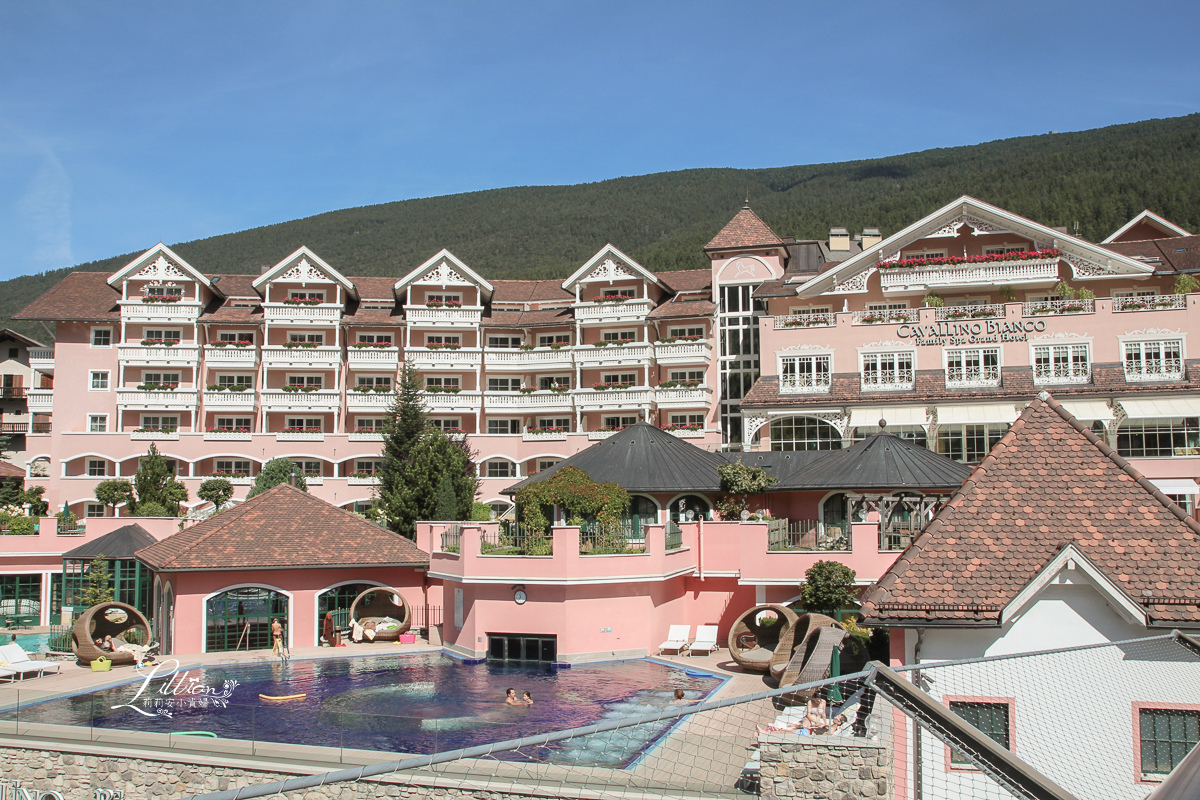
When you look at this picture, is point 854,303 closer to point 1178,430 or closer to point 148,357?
point 1178,430

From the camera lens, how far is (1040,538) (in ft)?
41.4

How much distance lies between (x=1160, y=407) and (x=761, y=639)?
2335 centimetres

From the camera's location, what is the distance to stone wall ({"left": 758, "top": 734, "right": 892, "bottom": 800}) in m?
14.0

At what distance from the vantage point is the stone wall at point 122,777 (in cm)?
1769

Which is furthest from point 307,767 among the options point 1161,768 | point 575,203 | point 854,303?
point 575,203

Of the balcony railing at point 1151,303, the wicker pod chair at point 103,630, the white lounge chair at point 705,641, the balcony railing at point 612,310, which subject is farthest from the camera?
the balcony railing at point 612,310

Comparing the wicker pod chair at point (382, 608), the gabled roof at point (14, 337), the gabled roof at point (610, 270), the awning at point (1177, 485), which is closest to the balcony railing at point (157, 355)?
the gabled roof at point (610, 270)

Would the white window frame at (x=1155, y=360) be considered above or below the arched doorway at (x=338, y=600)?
above

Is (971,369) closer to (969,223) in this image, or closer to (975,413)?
(975,413)

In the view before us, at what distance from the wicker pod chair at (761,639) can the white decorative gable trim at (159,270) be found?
41.3 meters

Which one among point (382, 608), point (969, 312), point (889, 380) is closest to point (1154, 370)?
point (969, 312)

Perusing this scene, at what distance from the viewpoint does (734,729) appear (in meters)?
19.0

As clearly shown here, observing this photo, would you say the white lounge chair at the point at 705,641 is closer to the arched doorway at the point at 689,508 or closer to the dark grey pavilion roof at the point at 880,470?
the arched doorway at the point at 689,508

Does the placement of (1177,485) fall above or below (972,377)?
below
